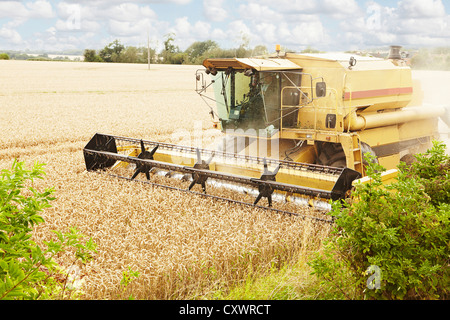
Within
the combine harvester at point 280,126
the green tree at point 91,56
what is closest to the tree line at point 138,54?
the green tree at point 91,56

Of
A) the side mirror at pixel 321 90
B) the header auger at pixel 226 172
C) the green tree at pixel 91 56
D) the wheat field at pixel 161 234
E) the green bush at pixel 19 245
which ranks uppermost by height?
the green tree at pixel 91 56

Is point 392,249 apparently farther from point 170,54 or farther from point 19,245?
point 170,54

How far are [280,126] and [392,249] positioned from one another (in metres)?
3.63

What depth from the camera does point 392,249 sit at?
2766mm

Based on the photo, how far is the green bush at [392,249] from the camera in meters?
2.71

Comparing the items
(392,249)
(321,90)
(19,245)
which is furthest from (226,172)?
(19,245)

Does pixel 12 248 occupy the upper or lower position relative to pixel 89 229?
upper

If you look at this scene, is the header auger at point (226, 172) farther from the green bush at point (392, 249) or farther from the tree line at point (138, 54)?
the tree line at point (138, 54)

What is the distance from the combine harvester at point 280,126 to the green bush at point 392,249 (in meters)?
2.22

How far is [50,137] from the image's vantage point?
33.4 ft

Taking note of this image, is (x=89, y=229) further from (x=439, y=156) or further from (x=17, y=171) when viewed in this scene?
(x=439, y=156)

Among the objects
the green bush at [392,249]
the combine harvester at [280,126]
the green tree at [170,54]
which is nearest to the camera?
the green bush at [392,249]
